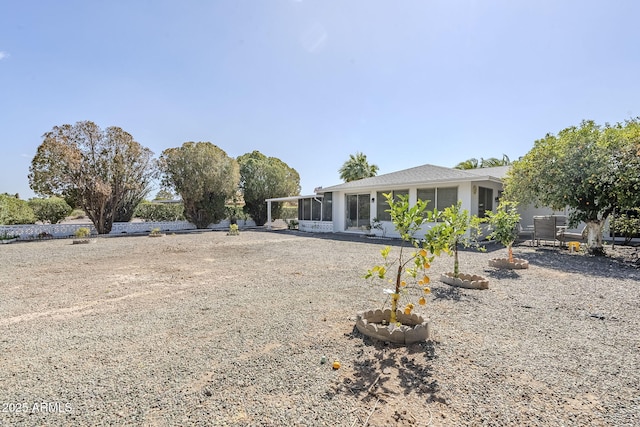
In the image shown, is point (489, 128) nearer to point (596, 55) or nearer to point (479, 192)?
point (479, 192)

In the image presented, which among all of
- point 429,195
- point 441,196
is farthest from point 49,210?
point 441,196

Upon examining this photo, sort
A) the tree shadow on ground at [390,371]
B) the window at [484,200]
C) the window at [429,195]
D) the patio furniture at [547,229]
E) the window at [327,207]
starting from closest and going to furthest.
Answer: the tree shadow on ground at [390,371]
the patio furniture at [547,229]
the window at [484,200]
the window at [429,195]
the window at [327,207]

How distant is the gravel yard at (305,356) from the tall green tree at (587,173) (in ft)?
10.6

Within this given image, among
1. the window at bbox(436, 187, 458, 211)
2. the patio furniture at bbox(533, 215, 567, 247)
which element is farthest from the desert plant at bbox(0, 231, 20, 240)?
the patio furniture at bbox(533, 215, 567, 247)

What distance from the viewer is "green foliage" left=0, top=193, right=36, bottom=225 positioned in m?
15.4

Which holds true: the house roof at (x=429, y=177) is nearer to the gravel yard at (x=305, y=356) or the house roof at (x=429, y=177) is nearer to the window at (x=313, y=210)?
the window at (x=313, y=210)

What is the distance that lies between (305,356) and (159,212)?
22423mm

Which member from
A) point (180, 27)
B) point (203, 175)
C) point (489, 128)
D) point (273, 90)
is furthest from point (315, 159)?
point (180, 27)

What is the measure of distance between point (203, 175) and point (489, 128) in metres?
18.0

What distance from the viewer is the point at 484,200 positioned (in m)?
12.8

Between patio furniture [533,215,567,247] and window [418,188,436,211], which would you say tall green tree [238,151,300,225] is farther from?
patio furniture [533,215,567,247]

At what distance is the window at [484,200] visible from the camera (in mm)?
12492

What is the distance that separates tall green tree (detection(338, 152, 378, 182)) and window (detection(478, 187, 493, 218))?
1595cm

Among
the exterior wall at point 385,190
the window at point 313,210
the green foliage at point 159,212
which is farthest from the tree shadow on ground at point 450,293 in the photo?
the green foliage at point 159,212
